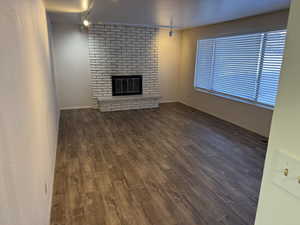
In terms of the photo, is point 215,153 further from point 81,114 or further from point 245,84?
point 81,114

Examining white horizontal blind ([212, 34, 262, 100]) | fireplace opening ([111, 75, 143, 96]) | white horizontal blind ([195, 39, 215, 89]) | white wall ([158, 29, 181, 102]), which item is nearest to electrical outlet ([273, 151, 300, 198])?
white horizontal blind ([212, 34, 262, 100])

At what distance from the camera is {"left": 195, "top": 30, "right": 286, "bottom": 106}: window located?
3.94m

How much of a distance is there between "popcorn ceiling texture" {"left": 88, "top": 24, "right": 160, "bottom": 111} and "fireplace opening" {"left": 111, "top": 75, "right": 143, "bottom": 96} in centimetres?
12

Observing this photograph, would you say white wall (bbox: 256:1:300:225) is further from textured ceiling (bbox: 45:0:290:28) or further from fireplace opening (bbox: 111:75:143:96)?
fireplace opening (bbox: 111:75:143:96)

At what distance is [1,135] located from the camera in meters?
0.81

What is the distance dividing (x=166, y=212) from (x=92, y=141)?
7.33 feet

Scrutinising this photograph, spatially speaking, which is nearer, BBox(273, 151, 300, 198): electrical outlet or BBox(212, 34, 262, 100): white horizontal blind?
BBox(273, 151, 300, 198): electrical outlet

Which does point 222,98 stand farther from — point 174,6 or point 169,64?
point 174,6

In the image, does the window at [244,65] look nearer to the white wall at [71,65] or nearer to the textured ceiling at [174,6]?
the textured ceiling at [174,6]

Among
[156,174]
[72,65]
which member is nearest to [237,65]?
[156,174]

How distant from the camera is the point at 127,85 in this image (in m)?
6.31

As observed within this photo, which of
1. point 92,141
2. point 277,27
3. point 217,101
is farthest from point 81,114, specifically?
point 277,27

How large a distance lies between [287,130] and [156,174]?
7.63ft

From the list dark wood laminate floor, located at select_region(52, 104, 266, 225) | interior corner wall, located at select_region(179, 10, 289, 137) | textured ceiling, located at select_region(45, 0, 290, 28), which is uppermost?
textured ceiling, located at select_region(45, 0, 290, 28)
